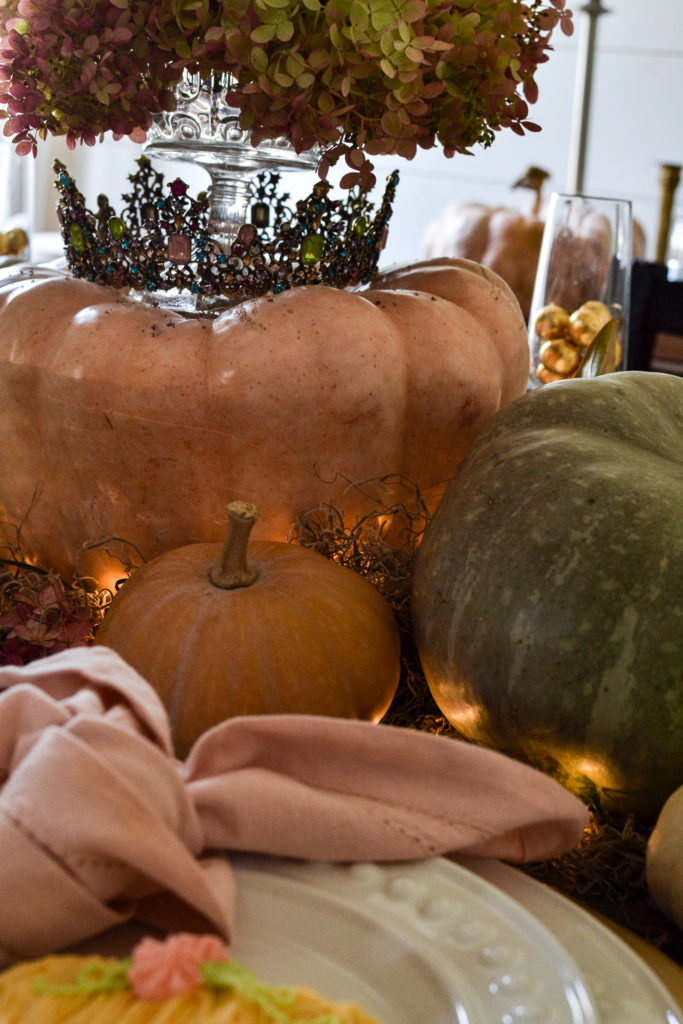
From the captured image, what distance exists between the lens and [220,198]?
928 mm

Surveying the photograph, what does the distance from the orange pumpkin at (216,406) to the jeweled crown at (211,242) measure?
45mm

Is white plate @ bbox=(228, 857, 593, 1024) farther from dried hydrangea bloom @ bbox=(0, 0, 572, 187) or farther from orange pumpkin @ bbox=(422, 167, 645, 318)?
orange pumpkin @ bbox=(422, 167, 645, 318)

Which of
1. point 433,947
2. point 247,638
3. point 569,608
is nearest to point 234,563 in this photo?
point 247,638

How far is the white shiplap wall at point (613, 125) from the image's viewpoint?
12.3 feet

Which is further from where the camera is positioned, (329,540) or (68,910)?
(329,540)

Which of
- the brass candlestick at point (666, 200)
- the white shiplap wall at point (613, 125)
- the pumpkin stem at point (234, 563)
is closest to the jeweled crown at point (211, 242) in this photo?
the pumpkin stem at point (234, 563)

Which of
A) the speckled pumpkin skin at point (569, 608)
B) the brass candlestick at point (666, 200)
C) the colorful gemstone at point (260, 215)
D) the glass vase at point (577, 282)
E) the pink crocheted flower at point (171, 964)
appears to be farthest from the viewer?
the brass candlestick at point (666, 200)

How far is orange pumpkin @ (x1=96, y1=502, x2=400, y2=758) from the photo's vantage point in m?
0.66

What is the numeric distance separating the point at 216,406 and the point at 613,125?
11.6ft

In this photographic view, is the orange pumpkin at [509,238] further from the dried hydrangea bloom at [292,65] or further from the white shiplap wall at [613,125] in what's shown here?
the white shiplap wall at [613,125]

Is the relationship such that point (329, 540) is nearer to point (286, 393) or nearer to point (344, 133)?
point (286, 393)

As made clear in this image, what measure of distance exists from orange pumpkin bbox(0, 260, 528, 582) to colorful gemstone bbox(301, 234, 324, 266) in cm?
5

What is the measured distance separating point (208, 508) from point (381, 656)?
221mm

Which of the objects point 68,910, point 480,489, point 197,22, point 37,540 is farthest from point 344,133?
point 68,910
